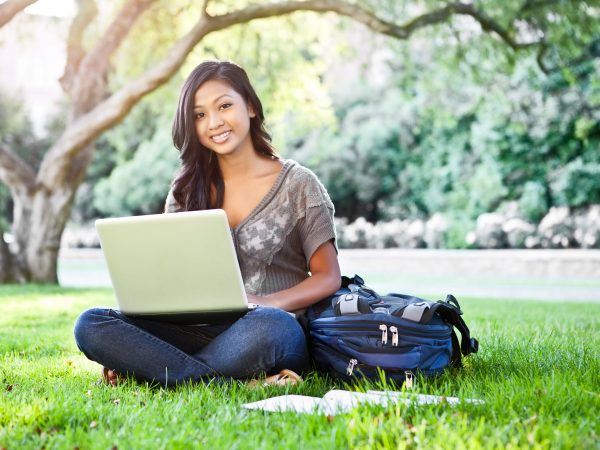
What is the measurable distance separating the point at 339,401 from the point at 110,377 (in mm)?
1178

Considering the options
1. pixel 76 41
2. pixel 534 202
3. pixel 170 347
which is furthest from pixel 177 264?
pixel 534 202

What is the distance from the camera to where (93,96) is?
11203mm

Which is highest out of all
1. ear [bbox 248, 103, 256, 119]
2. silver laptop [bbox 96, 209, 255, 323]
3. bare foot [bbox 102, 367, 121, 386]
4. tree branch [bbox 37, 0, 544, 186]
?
tree branch [bbox 37, 0, 544, 186]

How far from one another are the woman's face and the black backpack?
0.91 meters

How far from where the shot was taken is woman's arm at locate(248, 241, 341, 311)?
10.8ft

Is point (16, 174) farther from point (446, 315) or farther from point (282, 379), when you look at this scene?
point (446, 315)

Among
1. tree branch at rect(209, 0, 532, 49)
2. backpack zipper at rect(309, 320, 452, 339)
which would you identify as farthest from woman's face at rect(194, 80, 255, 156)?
tree branch at rect(209, 0, 532, 49)

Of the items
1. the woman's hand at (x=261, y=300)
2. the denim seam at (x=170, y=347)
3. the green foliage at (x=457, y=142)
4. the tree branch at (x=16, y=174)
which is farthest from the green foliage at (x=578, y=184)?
the denim seam at (x=170, y=347)

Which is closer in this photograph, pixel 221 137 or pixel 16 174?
pixel 221 137

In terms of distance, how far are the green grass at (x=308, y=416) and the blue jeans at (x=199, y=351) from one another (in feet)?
0.27

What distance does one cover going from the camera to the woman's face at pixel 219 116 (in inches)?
138

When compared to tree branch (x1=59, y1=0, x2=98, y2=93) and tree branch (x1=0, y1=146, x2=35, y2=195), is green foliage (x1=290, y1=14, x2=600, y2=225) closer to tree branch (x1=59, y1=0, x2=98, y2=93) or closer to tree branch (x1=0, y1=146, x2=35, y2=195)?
tree branch (x1=59, y1=0, x2=98, y2=93)

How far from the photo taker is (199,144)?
143 inches

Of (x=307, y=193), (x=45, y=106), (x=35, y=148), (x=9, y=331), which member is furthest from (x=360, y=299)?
(x=45, y=106)
